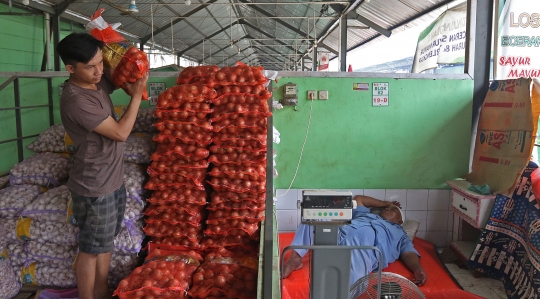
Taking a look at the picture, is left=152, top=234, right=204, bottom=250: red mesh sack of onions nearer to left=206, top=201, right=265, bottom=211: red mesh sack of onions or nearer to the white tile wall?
left=206, top=201, right=265, bottom=211: red mesh sack of onions

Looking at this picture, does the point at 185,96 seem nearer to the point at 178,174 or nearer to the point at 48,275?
the point at 178,174

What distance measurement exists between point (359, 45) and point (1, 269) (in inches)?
459

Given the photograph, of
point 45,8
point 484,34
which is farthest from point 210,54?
point 484,34

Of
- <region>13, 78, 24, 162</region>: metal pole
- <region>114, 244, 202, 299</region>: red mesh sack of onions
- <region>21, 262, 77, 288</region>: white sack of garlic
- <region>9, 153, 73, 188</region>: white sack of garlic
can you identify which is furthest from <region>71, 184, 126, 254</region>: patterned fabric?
<region>13, 78, 24, 162</region>: metal pole

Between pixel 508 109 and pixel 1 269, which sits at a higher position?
pixel 508 109

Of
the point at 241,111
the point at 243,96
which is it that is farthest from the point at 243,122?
the point at 243,96

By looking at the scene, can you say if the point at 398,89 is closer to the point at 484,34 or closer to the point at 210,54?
the point at 484,34

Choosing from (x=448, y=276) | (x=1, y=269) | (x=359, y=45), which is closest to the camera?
(x=1, y=269)

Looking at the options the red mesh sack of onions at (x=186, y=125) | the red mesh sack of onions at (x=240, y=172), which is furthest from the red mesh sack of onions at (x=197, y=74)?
the red mesh sack of onions at (x=240, y=172)

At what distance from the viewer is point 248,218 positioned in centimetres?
277

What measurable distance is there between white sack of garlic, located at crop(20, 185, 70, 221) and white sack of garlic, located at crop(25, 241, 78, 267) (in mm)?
198

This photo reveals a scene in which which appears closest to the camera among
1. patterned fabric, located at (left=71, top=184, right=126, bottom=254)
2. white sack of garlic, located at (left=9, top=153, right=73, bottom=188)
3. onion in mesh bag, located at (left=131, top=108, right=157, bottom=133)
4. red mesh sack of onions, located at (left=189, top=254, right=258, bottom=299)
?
patterned fabric, located at (left=71, top=184, right=126, bottom=254)

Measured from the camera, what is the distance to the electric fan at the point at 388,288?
2139mm

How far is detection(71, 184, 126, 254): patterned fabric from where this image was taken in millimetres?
2275
